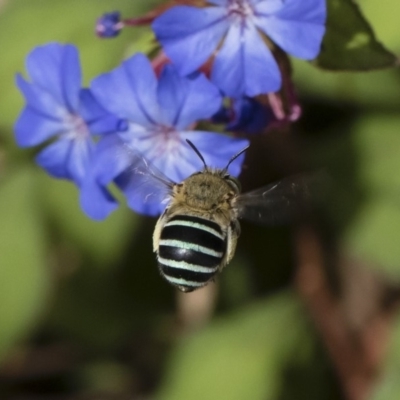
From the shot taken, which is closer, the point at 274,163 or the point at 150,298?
the point at 274,163

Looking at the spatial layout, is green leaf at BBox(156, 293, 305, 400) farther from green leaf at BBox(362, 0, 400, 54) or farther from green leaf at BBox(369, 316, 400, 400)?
green leaf at BBox(362, 0, 400, 54)

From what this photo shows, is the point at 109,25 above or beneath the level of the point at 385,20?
above

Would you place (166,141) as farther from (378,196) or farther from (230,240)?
(378,196)

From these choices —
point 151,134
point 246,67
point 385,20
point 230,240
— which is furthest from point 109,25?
point 385,20

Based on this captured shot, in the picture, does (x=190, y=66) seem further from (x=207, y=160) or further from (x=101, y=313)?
(x=101, y=313)

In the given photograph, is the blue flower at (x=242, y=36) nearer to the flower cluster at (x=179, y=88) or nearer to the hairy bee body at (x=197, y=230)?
the flower cluster at (x=179, y=88)

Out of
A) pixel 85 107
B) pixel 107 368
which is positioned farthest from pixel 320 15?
pixel 107 368
